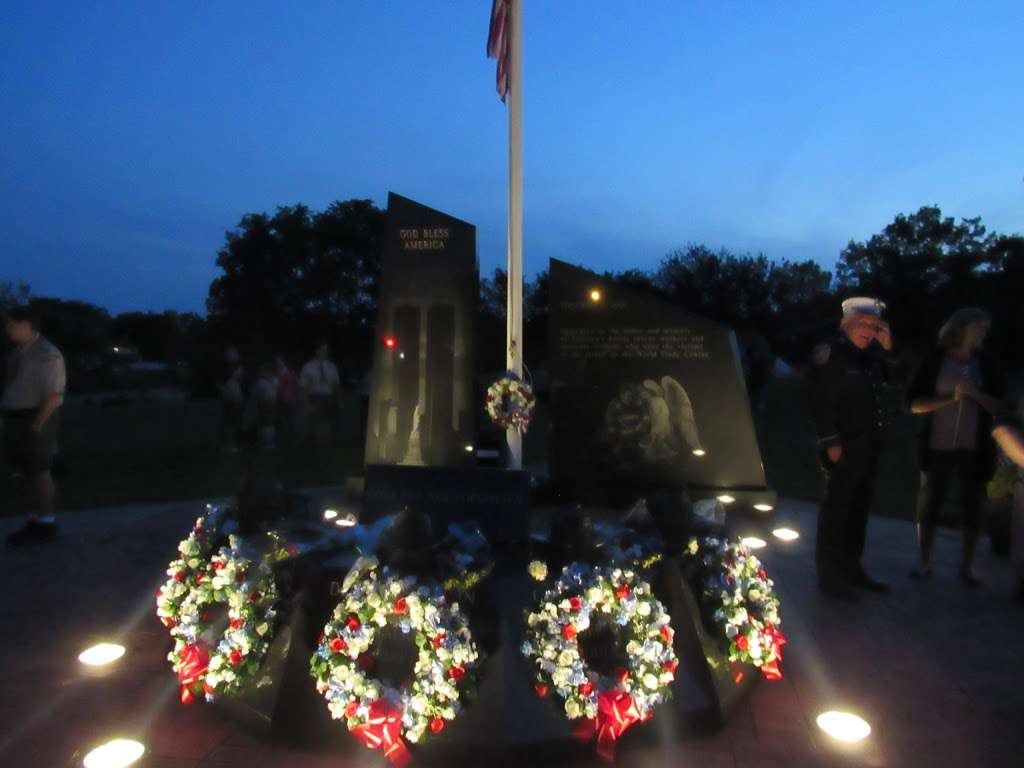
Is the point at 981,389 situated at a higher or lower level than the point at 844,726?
higher

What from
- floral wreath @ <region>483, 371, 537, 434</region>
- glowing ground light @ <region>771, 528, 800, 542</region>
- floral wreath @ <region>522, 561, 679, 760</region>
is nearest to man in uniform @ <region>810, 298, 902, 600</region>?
glowing ground light @ <region>771, 528, 800, 542</region>

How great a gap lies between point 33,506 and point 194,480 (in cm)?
194

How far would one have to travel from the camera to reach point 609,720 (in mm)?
2922

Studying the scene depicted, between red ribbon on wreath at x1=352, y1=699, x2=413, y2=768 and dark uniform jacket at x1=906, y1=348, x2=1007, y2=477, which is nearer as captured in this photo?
red ribbon on wreath at x1=352, y1=699, x2=413, y2=768

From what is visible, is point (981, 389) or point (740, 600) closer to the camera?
point (740, 600)

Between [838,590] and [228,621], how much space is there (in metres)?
3.43

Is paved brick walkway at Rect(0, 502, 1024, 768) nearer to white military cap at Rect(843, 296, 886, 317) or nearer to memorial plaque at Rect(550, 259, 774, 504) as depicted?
white military cap at Rect(843, 296, 886, 317)

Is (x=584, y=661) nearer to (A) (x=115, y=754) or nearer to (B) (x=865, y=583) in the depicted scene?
(A) (x=115, y=754)

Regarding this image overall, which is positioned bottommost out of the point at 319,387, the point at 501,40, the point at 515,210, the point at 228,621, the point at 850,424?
the point at 228,621

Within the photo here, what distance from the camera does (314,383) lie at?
1245 centimetres

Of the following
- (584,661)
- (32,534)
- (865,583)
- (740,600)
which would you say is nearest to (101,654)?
(584,661)

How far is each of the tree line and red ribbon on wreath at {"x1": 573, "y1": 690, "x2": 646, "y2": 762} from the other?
22.8 meters

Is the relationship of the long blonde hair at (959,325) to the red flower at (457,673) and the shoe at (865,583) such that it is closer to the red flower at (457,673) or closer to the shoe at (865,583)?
the shoe at (865,583)

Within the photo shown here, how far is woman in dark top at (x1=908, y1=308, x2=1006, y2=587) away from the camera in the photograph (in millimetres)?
4945
